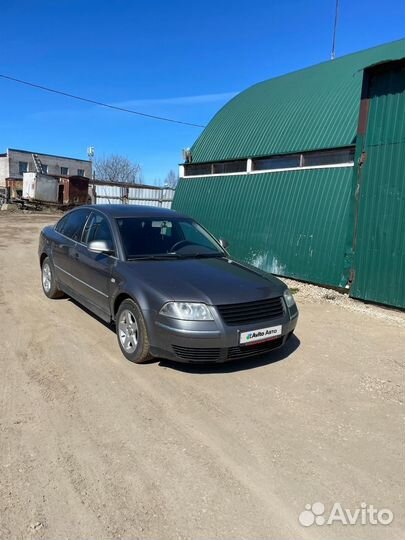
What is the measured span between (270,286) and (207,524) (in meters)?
2.79

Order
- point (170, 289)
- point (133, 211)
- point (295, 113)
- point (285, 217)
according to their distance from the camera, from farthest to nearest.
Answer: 1. point (295, 113)
2. point (285, 217)
3. point (133, 211)
4. point (170, 289)

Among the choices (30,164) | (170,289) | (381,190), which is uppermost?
(30,164)

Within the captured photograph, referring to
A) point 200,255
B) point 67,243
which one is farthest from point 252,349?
point 67,243

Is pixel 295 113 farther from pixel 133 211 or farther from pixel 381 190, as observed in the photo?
pixel 133 211

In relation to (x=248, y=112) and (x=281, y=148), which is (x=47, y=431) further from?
(x=248, y=112)

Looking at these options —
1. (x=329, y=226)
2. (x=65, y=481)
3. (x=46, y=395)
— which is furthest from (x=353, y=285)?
(x=65, y=481)

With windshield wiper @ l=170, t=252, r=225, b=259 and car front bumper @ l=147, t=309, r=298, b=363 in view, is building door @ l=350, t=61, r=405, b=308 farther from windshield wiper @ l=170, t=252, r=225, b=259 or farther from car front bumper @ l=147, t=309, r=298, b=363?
car front bumper @ l=147, t=309, r=298, b=363

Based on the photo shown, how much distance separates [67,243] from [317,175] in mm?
5786

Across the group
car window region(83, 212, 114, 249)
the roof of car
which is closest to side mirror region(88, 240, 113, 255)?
car window region(83, 212, 114, 249)

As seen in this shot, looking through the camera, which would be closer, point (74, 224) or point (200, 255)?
point (200, 255)

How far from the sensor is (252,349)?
14.9ft

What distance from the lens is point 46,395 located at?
4.05 meters

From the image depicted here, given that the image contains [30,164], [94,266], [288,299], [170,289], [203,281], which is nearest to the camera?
[170,289]

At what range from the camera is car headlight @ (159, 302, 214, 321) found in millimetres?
4309
